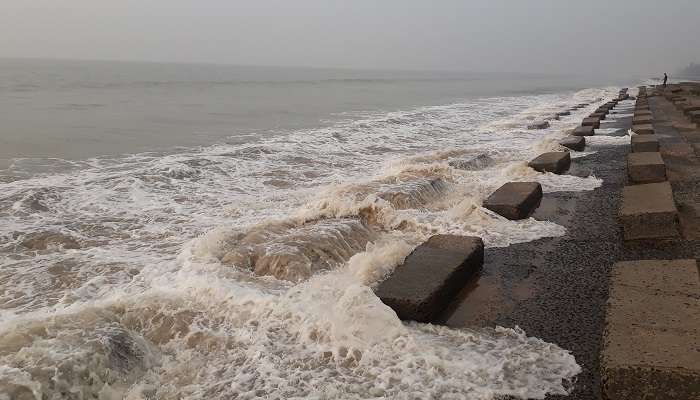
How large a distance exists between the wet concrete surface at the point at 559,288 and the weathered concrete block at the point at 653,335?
27 centimetres

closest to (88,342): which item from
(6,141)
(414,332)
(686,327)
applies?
(414,332)

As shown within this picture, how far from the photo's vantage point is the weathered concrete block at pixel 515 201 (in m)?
5.39

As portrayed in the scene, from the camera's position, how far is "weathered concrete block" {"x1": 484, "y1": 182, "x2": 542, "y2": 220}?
539 cm

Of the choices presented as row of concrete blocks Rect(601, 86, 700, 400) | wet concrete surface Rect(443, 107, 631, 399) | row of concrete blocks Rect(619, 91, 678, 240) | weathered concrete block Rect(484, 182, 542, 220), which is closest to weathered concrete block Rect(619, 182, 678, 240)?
row of concrete blocks Rect(619, 91, 678, 240)

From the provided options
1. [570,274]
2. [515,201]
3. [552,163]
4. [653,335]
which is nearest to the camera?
[653,335]

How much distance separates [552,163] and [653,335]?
5705mm

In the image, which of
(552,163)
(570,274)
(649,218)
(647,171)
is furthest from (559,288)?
(552,163)

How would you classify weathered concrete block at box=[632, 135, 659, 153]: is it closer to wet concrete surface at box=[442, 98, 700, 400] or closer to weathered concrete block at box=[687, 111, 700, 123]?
wet concrete surface at box=[442, 98, 700, 400]

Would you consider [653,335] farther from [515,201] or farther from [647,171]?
[647,171]

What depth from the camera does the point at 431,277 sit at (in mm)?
3576

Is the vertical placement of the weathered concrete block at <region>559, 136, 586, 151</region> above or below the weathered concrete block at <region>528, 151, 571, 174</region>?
above

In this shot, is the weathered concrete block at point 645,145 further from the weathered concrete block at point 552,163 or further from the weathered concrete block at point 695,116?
the weathered concrete block at point 695,116

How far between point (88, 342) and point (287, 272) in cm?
164

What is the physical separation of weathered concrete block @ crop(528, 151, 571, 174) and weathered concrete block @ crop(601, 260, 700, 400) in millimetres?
4635
